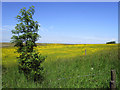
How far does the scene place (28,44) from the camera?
5.14 metres

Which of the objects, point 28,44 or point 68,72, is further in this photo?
point 68,72

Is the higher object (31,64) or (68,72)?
(31,64)

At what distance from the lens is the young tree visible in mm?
5027

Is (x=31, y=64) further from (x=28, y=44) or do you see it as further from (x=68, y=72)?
(x=68, y=72)

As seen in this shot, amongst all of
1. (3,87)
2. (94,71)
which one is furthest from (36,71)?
(94,71)

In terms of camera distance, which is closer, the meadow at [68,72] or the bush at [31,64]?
the bush at [31,64]

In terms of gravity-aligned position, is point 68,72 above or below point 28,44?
below

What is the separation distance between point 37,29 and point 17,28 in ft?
2.71

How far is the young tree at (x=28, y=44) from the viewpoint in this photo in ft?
16.5

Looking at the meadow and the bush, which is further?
the meadow

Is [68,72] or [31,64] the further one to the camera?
[68,72]

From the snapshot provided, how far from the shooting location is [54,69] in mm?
6969

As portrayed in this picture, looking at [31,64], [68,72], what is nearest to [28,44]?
[31,64]

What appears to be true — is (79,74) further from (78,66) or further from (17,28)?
(17,28)
